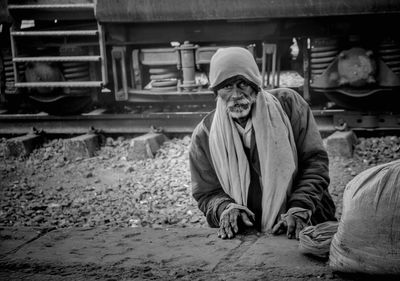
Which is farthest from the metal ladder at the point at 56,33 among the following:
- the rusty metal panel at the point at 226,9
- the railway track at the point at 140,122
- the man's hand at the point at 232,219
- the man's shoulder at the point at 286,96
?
the man's hand at the point at 232,219

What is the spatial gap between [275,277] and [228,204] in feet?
3.05

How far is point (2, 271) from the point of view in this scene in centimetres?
282

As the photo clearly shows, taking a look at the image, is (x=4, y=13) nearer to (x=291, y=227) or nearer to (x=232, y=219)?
(x=232, y=219)

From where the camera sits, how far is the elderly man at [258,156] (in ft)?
10.3

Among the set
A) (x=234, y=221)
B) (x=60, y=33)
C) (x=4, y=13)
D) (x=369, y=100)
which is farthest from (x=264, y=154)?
(x=4, y=13)

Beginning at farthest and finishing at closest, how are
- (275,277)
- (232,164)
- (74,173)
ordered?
(74,173) → (232,164) → (275,277)

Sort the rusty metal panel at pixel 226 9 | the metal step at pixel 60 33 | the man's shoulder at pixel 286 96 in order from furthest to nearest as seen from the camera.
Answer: the metal step at pixel 60 33 → the rusty metal panel at pixel 226 9 → the man's shoulder at pixel 286 96

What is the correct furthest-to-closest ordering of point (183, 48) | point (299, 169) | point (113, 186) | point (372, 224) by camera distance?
point (183, 48)
point (113, 186)
point (299, 169)
point (372, 224)

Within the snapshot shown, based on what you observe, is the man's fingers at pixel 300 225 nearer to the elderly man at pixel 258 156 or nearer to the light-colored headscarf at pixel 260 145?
the elderly man at pixel 258 156

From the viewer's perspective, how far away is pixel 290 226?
9.68 ft

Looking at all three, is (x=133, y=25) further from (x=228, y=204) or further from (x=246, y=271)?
(x=246, y=271)

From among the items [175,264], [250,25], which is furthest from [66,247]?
[250,25]

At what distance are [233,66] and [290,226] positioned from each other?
945mm

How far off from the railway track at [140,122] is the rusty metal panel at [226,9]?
48.2 inches
